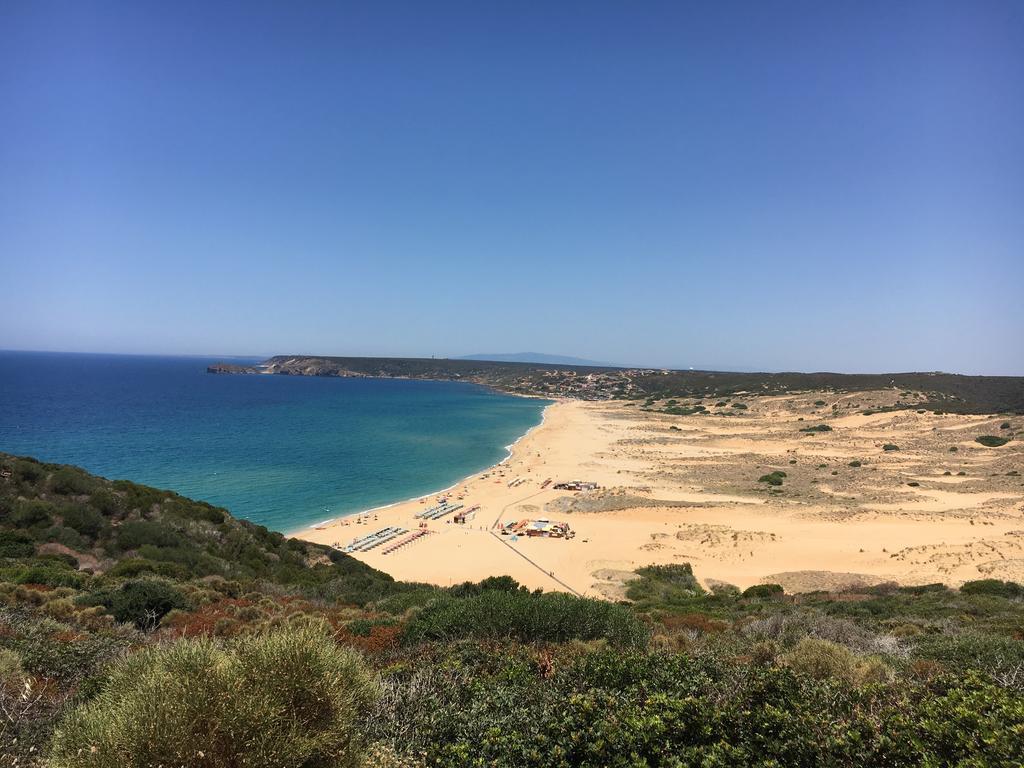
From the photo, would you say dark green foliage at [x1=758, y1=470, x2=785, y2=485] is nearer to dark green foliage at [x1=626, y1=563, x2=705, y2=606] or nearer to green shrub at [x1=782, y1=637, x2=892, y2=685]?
dark green foliage at [x1=626, y1=563, x2=705, y2=606]

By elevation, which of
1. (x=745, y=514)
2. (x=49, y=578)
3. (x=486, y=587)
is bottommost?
(x=745, y=514)

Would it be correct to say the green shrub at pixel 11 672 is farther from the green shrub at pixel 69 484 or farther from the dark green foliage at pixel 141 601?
the green shrub at pixel 69 484

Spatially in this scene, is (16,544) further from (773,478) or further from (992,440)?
(992,440)

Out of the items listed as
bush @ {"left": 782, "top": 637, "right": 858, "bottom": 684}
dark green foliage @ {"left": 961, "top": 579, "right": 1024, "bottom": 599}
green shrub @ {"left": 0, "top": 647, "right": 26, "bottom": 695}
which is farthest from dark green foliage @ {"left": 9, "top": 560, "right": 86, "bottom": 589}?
dark green foliage @ {"left": 961, "top": 579, "right": 1024, "bottom": 599}

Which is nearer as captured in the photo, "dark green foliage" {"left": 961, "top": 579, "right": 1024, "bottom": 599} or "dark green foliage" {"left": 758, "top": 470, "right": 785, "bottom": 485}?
"dark green foliage" {"left": 961, "top": 579, "right": 1024, "bottom": 599}

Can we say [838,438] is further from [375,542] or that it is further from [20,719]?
[20,719]

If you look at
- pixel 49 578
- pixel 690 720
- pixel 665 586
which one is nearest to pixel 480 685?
pixel 690 720
